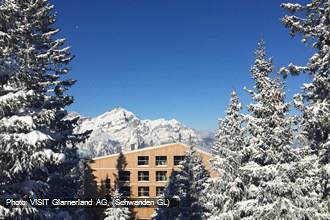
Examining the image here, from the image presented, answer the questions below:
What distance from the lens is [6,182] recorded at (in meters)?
14.2

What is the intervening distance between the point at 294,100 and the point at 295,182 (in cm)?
397

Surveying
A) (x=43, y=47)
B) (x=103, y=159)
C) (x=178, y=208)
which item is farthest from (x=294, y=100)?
(x=103, y=159)

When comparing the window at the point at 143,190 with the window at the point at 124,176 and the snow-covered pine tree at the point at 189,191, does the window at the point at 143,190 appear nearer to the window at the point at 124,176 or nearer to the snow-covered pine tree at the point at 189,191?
the window at the point at 124,176

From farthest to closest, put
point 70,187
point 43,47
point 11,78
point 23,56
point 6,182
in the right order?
point 70,187, point 43,47, point 23,56, point 6,182, point 11,78

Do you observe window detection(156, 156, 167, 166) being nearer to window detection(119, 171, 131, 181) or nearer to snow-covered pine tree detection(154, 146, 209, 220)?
window detection(119, 171, 131, 181)

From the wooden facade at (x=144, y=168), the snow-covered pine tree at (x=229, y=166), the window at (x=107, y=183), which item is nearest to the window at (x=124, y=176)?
the wooden facade at (x=144, y=168)

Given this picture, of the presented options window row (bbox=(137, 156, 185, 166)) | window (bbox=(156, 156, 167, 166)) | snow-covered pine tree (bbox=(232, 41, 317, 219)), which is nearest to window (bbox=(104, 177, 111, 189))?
window row (bbox=(137, 156, 185, 166))

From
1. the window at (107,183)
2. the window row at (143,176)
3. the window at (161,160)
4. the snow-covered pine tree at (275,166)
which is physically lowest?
the snow-covered pine tree at (275,166)

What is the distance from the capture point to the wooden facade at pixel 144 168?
7519 cm

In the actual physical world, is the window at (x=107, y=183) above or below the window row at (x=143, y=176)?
below

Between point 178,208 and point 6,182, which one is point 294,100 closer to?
point 6,182

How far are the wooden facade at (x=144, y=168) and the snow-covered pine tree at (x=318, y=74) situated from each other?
58.3 meters

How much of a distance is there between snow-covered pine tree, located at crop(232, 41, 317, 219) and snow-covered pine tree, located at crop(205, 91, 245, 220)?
573cm

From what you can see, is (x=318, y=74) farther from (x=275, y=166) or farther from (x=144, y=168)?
(x=144, y=168)
